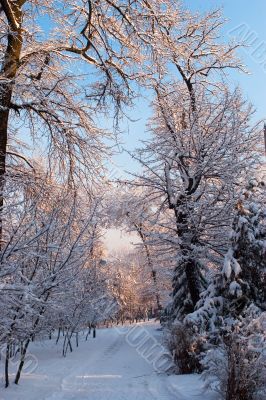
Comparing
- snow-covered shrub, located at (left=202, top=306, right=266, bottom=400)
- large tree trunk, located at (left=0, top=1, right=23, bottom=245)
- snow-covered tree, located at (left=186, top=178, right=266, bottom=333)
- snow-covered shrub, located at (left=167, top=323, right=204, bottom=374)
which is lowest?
snow-covered shrub, located at (left=167, top=323, right=204, bottom=374)

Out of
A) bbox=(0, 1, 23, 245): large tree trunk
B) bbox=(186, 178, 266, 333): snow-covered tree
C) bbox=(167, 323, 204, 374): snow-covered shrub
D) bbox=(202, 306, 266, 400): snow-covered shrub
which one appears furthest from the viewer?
bbox=(167, 323, 204, 374): snow-covered shrub

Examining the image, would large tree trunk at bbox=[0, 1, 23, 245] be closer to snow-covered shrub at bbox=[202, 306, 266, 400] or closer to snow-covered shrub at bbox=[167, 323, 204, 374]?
snow-covered shrub at bbox=[202, 306, 266, 400]

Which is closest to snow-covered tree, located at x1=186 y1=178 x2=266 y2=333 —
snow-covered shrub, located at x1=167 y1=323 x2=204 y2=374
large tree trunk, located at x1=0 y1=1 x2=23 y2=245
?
snow-covered shrub, located at x1=167 y1=323 x2=204 y2=374

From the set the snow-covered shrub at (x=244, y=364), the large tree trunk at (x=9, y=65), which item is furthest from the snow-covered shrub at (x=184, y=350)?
the large tree trunk at (x=9, y=65)

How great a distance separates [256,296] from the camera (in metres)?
8.34

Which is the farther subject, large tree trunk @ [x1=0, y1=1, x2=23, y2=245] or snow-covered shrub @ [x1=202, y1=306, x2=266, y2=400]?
snow-covered shrub @ [x1=202, y1=306, x2=266, y2=400]

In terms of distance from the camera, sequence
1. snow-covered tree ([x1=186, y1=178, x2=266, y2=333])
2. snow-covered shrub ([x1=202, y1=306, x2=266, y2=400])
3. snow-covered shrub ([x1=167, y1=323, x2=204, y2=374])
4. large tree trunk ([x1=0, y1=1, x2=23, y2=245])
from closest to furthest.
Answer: large tree trunk ([x1=0, y1=1, x2=23, y2=245]) → snow-covered shrub ([x1=202, y1=306, x2=266, y2=400]) → snow-covered tree ([x1=186, y1=178, x2=266, y2=333]) → snow-covered shrub ([x1=167, y1=323, x2=204, y2=374])

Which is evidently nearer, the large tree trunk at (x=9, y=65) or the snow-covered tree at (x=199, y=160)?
the large tree trunk at (x=9, y=65)

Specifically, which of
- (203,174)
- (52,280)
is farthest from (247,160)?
(52,280)

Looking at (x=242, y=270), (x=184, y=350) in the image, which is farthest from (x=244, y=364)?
(x=184, y=350)

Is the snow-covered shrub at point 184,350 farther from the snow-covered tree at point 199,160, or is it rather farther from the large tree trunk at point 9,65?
the large tree trunk at point 9,65

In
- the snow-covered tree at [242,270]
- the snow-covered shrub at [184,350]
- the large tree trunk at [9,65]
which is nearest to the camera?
the large tree trunk at [9,65]

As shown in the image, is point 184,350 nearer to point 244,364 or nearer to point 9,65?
point 244,364

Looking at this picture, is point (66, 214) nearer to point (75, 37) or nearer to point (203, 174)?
point (75, 37)
